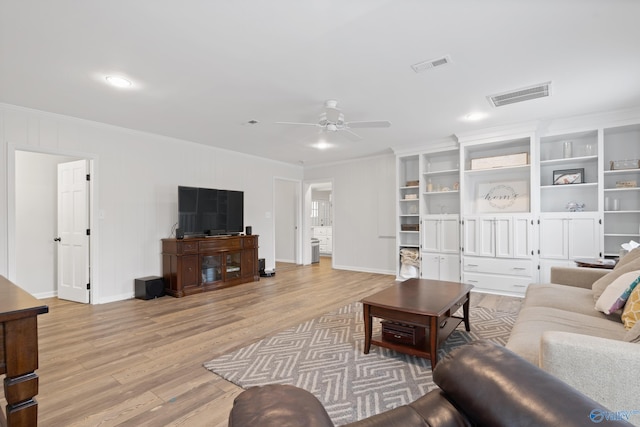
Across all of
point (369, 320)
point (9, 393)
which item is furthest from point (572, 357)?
point (9, 393)

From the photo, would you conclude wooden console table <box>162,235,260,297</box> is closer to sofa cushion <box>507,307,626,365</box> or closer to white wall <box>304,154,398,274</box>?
white wall <box>304,154,398,274</box>

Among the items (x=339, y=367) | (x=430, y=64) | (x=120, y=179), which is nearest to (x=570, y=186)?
(x=430, y=64)

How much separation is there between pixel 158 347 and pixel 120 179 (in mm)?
2833

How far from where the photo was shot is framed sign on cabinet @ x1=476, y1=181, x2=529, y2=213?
4.88 m

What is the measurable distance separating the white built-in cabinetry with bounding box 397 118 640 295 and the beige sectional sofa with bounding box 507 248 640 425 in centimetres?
190

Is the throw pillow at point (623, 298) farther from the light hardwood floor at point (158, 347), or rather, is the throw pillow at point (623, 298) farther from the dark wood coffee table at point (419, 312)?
the light hardwood floor at point (158, 347)

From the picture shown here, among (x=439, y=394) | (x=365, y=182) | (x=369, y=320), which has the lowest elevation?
(x=369, y=320)

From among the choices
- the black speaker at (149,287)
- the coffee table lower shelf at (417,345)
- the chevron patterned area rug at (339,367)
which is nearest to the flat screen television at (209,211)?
the black speaker at (149,287)

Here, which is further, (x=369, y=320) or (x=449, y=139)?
(x=449, y=139)

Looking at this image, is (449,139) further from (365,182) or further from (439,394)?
(439,394)

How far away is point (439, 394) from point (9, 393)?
1584mm

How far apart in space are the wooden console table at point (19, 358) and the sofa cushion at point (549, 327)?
221 cm

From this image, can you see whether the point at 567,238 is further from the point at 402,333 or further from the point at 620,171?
the point at 402,333

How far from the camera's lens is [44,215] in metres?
4.75
